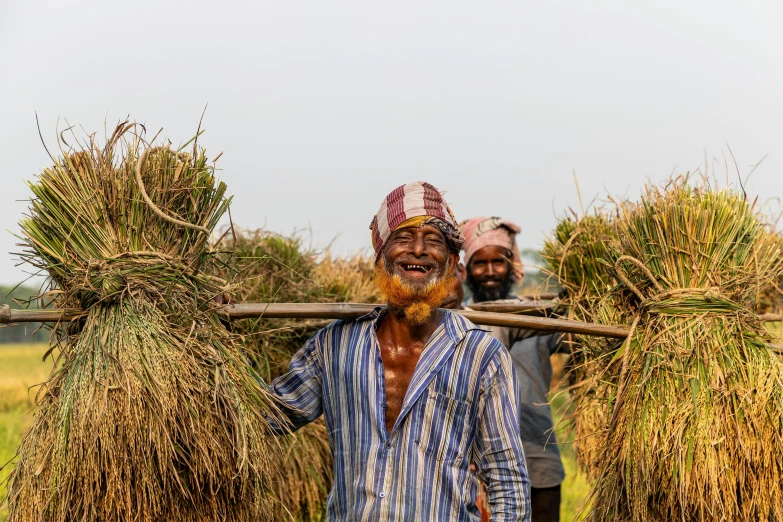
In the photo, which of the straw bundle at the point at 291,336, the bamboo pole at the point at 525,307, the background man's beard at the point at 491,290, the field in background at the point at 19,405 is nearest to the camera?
the bamboo pole at the point at 525,307

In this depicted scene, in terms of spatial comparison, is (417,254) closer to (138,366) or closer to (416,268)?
(416,268)

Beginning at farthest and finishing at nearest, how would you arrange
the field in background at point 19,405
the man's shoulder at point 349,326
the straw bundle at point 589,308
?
the field in background at point 19,405
the straw bundle at point 589,308
the man's shoulder at point 349,326

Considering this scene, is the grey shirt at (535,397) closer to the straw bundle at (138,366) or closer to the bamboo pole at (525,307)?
the bamboo pole at (525,307)

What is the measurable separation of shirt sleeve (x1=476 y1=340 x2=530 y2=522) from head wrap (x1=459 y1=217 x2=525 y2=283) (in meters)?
3.08

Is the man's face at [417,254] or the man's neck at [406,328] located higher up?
the man's face at [417,254]

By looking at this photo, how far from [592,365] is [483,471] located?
4.19 feet

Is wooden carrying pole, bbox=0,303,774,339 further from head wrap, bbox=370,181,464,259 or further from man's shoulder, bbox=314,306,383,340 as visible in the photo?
head wrap, bbox=370,181,464,259

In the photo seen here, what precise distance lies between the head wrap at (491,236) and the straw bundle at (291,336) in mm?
1046

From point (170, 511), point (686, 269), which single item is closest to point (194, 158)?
point (170, 511)

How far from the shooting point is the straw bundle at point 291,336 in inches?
223

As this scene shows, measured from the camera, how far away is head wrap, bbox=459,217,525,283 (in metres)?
6.09

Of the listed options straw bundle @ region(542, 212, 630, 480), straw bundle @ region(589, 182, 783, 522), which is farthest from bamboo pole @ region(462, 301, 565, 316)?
straw bundle @ region(589, 182, 783, 522)

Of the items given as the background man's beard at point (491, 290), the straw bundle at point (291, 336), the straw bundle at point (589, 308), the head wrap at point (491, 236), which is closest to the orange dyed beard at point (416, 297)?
the straw bundle at point (589, 308)

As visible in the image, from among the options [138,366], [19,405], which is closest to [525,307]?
[138,366]
